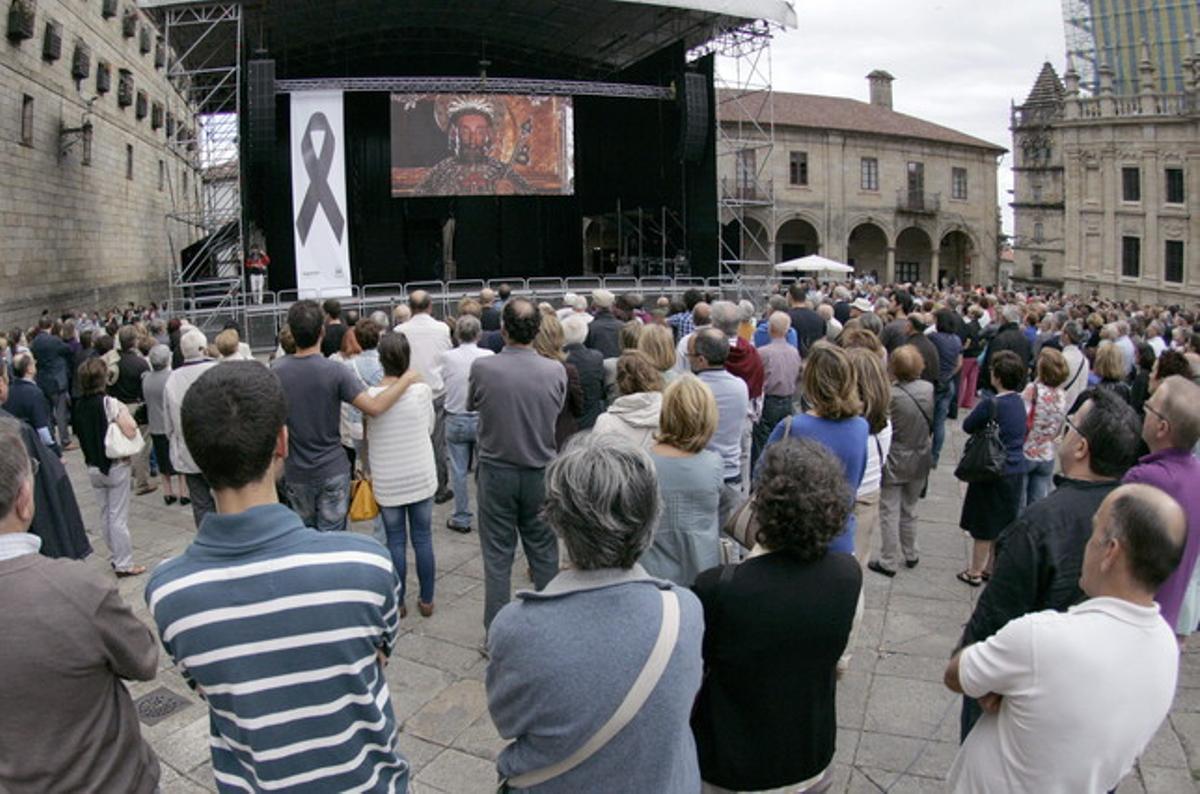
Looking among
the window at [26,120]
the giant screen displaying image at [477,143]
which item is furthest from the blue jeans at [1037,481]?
the window at [26,120]

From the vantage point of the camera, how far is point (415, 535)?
479 cm

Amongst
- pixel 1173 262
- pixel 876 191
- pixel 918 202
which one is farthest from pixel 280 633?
pixel 1173 262

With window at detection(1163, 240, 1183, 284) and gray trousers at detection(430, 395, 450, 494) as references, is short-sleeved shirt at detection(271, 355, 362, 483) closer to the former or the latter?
gray trousers at detection(430, 395, 450, 494)

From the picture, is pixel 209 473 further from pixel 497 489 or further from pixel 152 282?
pixel 152 282

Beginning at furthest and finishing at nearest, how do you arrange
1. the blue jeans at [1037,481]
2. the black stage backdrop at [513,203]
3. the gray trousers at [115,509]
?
the black stage backdrop at [513,203] → the gray trousers at [115,509] → the blue jeans at [1037,481]

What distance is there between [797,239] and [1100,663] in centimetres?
4107

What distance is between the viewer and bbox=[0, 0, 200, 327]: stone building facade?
17.9 m

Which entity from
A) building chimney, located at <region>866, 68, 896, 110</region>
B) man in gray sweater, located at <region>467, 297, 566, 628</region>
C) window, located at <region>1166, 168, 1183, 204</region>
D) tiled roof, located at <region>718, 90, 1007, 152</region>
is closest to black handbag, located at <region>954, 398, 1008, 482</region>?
man in gray sweater, located at <region>467, 297, 566, 628</region>

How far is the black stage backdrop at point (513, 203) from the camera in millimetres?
19281

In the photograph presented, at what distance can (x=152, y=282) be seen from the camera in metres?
28.4

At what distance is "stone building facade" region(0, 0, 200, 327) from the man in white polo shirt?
50.6ft

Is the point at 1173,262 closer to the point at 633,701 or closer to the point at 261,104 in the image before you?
the point at 261,104

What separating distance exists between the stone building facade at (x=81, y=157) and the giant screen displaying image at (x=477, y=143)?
4.29m

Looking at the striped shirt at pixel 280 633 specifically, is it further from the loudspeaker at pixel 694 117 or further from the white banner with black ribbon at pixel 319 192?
the loudspeaker at pixel 694 117
